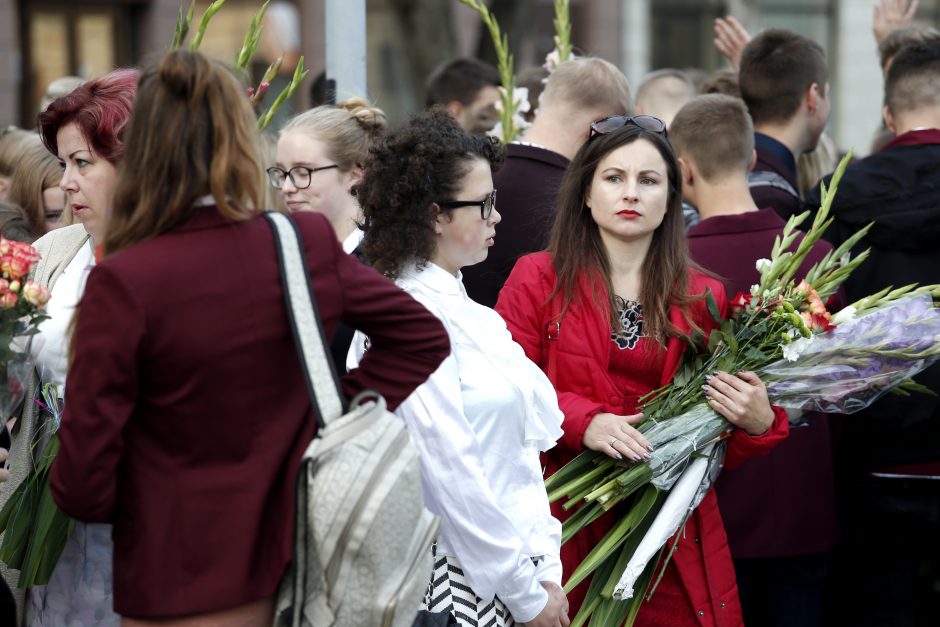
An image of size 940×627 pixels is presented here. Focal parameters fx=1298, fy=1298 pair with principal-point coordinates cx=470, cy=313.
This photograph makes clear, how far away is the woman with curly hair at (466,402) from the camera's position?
3076mm

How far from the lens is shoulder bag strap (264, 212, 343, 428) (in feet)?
8.30

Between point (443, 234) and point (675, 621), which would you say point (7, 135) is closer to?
point (443, 234)

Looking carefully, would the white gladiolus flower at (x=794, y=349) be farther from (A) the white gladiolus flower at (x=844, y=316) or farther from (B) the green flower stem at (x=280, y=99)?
(B) the green flower stem at (x=280, y=99)

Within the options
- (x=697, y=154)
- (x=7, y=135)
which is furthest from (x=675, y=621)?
(x=7, y=135)

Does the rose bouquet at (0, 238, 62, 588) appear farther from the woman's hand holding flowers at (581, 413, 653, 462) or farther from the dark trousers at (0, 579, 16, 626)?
the woman's hand holding flowers at (581, 413, 653, 462)

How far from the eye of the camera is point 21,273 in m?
2.80

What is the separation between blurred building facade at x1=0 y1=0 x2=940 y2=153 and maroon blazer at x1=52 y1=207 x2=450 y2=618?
8361mm

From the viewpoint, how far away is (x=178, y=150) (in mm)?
2521

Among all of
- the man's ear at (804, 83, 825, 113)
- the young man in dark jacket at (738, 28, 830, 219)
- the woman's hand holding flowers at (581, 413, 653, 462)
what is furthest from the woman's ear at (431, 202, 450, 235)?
the man's ear at (804, 83, 825, 113)

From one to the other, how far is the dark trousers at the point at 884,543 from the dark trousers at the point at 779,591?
0.52 m

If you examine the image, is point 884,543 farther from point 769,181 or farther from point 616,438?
point 616,438

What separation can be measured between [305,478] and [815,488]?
242 cm

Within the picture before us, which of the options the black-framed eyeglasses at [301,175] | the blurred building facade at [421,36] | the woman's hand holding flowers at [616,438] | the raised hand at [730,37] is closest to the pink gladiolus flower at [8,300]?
the black-framed eyeglasses at [301,175]

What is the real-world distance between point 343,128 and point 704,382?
56.5 inches
